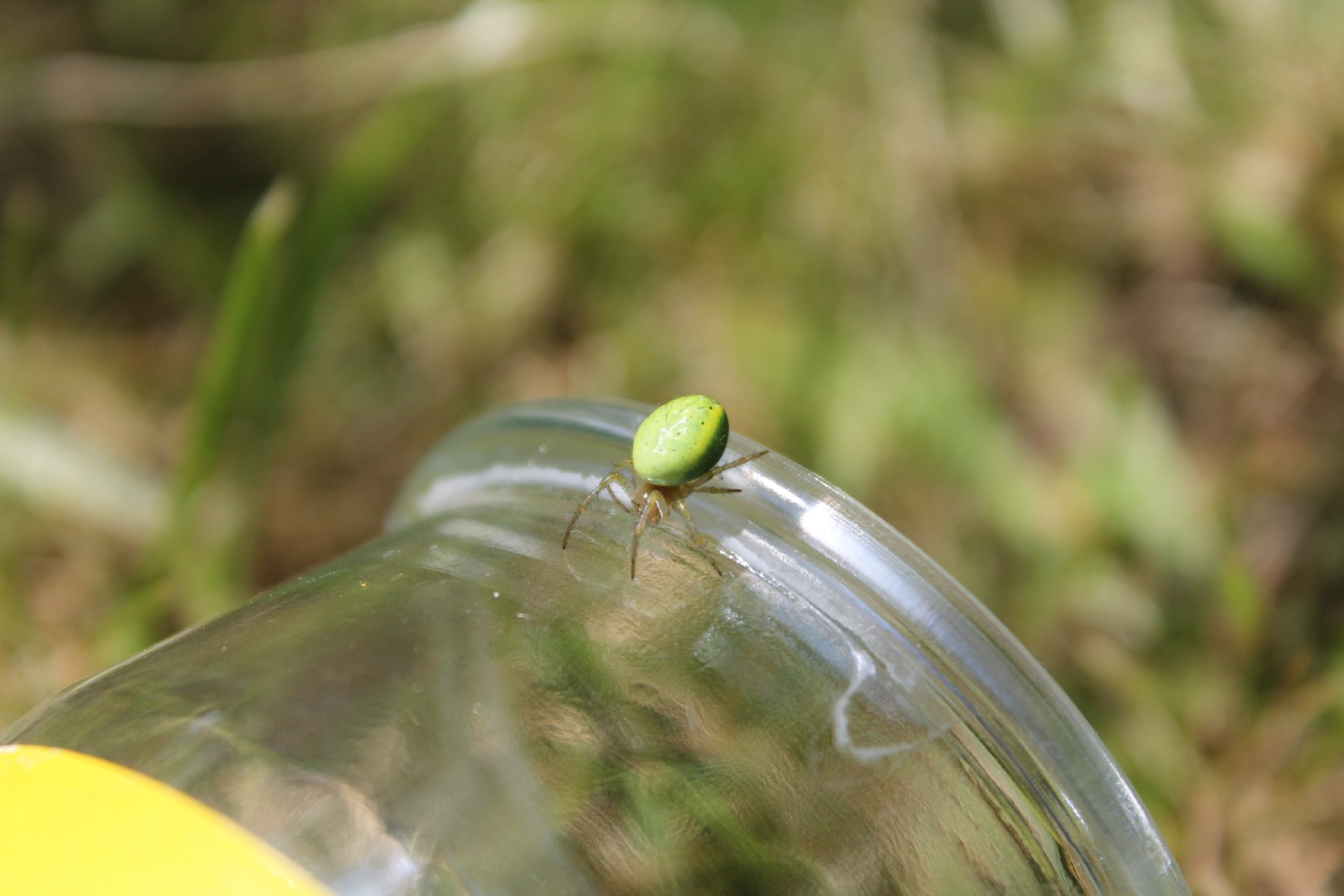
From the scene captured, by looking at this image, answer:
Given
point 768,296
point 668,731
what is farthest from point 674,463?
point 768,296

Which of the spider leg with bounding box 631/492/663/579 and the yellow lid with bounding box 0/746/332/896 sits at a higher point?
the spider leg with bounding box 631/492/663/579

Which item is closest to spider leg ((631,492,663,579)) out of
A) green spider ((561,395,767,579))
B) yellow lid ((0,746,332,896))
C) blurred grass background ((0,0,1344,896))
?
green spider ((561,395,767,579))

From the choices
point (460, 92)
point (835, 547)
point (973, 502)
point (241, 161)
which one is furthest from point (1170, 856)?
point (241, 161)

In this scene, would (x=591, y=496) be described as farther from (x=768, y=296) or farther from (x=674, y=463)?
(x=768, y=296)

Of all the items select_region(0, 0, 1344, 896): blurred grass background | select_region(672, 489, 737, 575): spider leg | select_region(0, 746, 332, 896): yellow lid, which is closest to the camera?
select_region(0, 746, 332, 896): yellow lid

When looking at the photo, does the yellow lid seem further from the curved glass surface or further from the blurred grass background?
the blurred grass background
